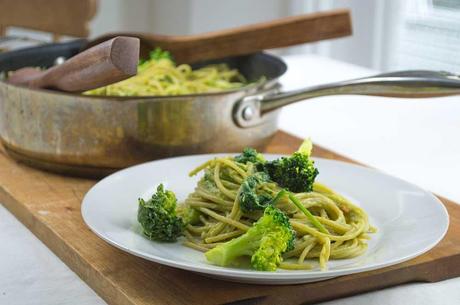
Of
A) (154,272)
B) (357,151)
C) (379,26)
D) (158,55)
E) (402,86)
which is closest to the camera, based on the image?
(154,272)

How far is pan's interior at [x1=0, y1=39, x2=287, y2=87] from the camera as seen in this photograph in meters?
2.04

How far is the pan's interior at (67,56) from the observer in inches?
80.4

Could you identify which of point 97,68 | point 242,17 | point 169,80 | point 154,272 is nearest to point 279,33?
point 169,80

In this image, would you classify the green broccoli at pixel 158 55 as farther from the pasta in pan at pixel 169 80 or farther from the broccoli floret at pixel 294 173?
the broccoli floret at pixel 294 173

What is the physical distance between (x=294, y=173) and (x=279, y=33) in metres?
0.81

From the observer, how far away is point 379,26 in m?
4.10

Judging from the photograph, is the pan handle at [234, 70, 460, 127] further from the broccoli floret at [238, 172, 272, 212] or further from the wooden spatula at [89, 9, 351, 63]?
the wooden spatula at [89, 9, 351, 63]

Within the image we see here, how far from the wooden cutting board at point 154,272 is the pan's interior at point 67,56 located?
553 mm

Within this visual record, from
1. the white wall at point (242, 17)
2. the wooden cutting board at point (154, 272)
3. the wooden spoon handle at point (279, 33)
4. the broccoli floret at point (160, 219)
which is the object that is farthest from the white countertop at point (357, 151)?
the white wall at point (242, 17)

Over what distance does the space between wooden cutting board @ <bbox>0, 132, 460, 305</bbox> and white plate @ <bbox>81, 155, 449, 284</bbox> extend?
1.0 inches

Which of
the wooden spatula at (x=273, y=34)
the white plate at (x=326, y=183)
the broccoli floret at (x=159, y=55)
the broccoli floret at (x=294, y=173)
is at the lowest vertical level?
the white plate at (x=326, y=183)

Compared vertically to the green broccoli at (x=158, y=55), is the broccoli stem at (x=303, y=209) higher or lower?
lower

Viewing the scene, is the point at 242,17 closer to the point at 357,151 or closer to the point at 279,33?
the point at 279,33

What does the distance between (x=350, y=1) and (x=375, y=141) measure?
2.20 metres
